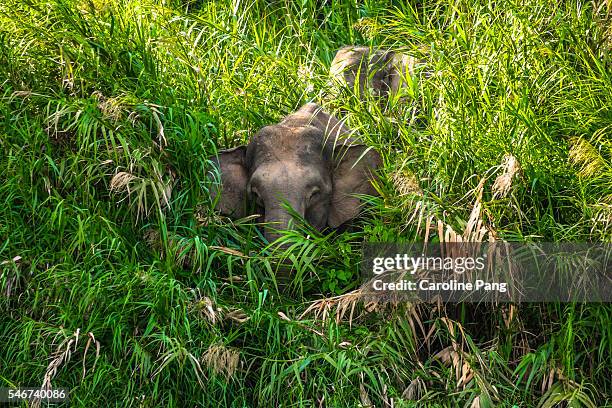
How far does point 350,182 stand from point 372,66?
144cm

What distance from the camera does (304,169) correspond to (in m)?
7.48

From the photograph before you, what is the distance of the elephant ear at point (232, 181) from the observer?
763 cm

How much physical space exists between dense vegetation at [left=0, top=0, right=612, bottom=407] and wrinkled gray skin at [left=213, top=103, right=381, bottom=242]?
0.56 ft

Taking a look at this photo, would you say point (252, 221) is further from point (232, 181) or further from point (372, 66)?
point (372, 66)

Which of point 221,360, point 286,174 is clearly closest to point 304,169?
point 286,174

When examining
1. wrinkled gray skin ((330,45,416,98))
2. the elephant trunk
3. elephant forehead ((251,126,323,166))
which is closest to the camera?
the elephant trunk

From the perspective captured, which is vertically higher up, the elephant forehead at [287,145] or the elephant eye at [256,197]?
the elephant forehead at [287,145]

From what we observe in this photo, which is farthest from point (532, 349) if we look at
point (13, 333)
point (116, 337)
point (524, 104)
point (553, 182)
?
point (13, 333)

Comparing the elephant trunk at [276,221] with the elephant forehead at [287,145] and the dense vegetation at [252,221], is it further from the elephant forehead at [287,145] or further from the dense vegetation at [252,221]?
the elephant forehead at [287,145]

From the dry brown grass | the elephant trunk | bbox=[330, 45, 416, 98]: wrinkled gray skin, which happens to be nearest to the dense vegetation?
the dry brown grass

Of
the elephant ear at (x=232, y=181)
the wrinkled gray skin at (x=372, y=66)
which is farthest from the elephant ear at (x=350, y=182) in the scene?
the wrinkled gray skin at (x=372, y=66)

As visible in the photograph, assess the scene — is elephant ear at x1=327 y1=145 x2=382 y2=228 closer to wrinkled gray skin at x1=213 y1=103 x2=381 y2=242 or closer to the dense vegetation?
wrinkled gray skin at x1=213 y1=103 x2=381 y2=242

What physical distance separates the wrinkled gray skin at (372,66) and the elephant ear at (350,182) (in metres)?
0.71

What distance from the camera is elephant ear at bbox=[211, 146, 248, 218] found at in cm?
763
